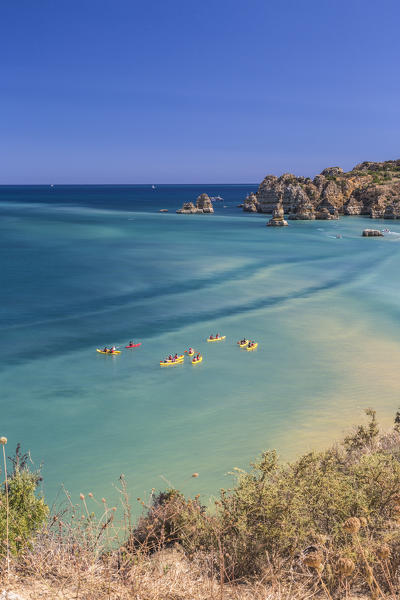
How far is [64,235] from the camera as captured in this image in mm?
89062

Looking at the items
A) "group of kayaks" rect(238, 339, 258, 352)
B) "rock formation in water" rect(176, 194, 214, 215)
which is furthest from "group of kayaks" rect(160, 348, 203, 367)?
"rock formation in water" rect(176, 194, 214, 215)

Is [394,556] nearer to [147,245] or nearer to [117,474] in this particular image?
[117,474]

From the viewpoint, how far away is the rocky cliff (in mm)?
124625

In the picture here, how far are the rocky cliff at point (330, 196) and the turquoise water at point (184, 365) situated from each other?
6465 centimetres

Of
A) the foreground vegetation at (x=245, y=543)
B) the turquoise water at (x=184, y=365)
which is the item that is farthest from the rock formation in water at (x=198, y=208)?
the foreground vegetation at (x=245, y=543)

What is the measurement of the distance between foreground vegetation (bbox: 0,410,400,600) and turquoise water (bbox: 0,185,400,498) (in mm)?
6488

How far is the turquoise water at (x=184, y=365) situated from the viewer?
18.5m

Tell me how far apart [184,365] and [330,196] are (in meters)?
116

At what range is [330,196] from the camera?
131625 mm

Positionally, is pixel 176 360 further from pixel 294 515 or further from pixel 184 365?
pixel 294 515

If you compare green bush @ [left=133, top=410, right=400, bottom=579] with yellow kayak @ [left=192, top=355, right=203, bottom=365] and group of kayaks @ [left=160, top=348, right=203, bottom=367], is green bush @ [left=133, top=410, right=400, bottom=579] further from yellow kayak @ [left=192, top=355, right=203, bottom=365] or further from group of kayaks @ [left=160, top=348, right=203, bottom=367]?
yellow kayak @ [left=192, top=355, right=203, bottom=365]

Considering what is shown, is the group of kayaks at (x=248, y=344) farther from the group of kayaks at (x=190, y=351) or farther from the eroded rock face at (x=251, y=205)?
the eroded rock face at (x=251, y=205)

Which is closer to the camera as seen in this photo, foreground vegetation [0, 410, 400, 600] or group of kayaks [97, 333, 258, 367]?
foreground vegetation [0, 410, 400, 600]

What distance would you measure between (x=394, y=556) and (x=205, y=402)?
15.3 m
